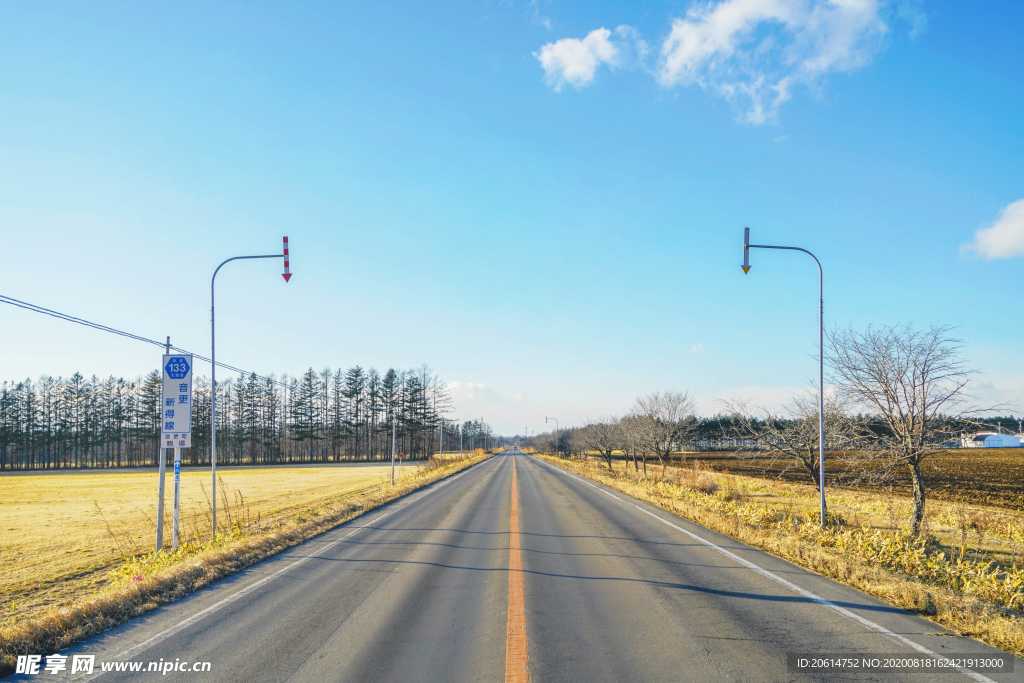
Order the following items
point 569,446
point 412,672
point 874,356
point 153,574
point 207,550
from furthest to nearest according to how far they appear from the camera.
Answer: point 569,446 → point 874,356 → point 207,550 → point 153,574 → point 412,672

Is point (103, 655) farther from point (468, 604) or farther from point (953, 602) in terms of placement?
point (953, 602)

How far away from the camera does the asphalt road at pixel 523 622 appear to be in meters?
4.62

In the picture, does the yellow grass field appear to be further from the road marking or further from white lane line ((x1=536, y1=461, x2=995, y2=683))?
white lane line ((x1=536, y1=461, x2=995, y2=683))

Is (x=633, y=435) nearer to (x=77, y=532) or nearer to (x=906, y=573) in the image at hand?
(x=906, y=573)

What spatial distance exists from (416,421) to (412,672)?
279 feet

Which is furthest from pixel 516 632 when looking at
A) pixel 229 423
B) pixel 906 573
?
pixel 229 423

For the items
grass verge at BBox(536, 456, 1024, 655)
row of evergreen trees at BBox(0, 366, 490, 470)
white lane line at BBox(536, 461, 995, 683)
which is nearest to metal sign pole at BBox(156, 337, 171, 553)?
white lane line at BBox(536, 461, 995, 683)

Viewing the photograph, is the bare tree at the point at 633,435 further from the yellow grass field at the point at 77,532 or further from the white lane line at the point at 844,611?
the white lane line at the point at 844,611

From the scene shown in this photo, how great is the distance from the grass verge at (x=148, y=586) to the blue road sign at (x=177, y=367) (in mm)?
3780

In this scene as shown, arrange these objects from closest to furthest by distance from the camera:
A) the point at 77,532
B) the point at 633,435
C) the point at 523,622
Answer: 1. the point at 523,622
2. the point at 77,532
3. the point at 633,435

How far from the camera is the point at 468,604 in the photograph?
654 centimetres

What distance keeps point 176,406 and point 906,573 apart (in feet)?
47.9

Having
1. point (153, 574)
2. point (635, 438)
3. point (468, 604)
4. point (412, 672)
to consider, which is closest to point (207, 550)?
point (153, 574)

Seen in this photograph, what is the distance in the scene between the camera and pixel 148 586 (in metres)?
7.30
